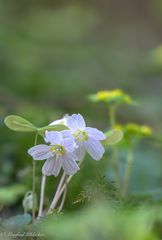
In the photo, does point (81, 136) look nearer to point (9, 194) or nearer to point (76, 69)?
point (9, 194)

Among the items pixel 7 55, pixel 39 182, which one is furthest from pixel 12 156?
pixel 7 55

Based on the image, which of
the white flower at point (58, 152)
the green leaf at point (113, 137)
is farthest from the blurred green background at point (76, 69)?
the white flower at point (58, 152)

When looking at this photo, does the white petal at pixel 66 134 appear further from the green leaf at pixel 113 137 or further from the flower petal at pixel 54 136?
the green leaf at pixel 113 137

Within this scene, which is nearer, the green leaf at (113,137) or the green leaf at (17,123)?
the green leaf at (17,123)

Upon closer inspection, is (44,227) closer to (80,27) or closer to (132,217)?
(132,217)

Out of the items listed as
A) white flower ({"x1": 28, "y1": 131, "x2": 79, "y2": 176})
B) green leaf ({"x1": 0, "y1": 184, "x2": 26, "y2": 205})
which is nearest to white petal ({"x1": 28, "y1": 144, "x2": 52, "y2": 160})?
white flower ({"x1": 28, "y1": 131, "x2": 79, "y2": 176})

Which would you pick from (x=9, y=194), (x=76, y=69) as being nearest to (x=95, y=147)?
(x=9, y=194)

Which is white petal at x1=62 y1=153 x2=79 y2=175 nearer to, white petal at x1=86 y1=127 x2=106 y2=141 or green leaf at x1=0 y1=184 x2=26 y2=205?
white petal at x1=86 y1=127 x2=106 y2=141
